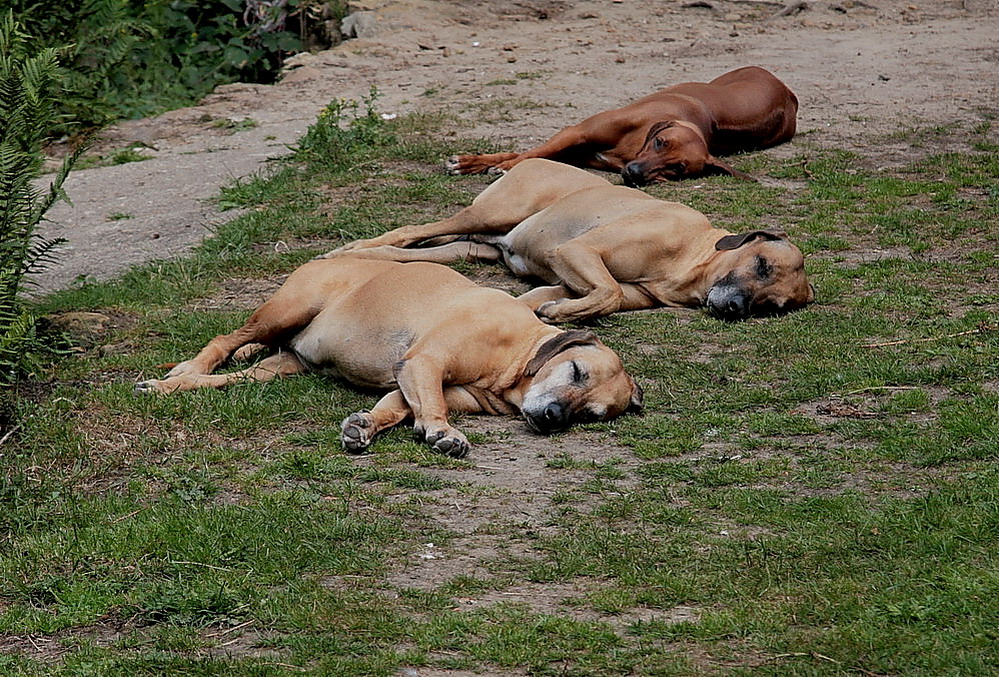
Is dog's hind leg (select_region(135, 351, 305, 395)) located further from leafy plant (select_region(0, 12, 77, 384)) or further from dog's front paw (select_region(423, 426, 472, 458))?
dog's front paw (select_region(423, 426, 472, 458))

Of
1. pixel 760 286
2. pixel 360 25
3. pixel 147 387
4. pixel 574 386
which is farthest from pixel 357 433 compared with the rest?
pixel 360 25

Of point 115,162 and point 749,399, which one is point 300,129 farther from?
point 749,399

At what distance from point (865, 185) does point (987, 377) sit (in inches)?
157

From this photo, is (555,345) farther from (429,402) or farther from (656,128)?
(656,128)

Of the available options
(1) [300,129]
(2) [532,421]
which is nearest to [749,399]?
(2) [532,421]

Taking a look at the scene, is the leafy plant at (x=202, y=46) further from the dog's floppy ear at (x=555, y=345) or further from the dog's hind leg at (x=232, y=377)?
the dog's floppy ear at (x=555, y=345)

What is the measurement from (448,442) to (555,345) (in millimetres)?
791

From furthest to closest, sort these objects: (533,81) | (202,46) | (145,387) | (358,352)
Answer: (202,46)
(533,81)
(358,352)
(145,387)

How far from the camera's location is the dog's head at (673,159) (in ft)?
32.2

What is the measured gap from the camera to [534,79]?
1292 cm

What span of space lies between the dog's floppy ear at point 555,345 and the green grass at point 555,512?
34cm

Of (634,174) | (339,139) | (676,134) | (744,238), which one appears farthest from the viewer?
(339,139)

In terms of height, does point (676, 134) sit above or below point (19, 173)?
below

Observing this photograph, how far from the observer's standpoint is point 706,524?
4711 millimetres
